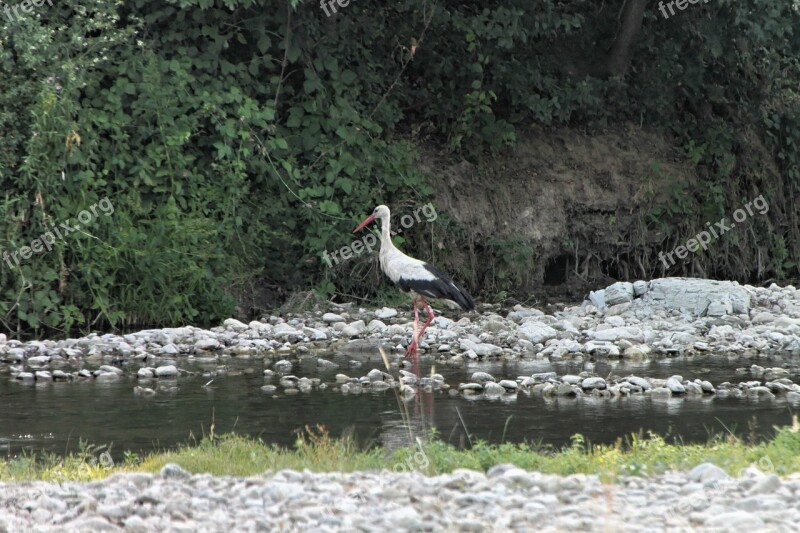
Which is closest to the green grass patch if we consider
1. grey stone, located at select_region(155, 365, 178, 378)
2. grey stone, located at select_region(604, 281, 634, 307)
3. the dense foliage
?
grey stone, located at select_region(155, 365, 178, 378)

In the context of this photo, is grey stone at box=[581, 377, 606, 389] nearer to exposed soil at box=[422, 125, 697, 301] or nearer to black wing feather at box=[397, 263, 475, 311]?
black wing feather at box=[397, 263, 475, 311]

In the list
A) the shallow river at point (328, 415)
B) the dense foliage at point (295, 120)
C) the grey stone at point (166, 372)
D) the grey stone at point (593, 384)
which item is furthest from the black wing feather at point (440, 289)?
the grey stone at point (166, 372)

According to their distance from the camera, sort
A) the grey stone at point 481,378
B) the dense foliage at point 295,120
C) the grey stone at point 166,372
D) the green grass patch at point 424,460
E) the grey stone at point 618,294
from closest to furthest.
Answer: the green grass patch at point 424,460 → the grey stone at point 481,378 → the grey stone at point 166,372 → the dense foliage at point 295,120 → the grey stone at point 618,294

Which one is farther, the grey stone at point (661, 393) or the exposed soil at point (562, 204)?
the exposed soil at point (562, 204)

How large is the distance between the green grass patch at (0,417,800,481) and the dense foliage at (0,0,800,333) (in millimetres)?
6366

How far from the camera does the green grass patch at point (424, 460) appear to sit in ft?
19.6

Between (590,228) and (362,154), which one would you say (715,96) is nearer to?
(590,228)

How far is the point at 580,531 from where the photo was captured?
4.64 metres

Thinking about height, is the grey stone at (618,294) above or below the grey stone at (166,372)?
above

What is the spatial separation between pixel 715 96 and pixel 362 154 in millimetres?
6159

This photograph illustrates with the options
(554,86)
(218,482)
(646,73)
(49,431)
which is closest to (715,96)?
(646,73)

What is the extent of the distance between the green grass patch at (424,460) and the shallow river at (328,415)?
713mm

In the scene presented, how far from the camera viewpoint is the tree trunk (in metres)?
16.6

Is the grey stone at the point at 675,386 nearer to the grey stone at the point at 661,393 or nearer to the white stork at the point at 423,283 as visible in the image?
the grey stone at the point at 661,393
